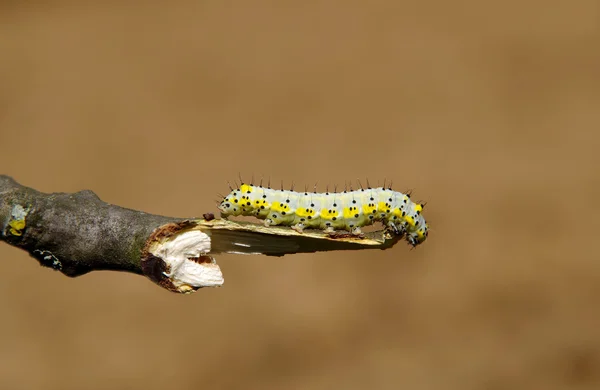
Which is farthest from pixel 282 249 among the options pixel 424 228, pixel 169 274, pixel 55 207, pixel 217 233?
pixel 424 228

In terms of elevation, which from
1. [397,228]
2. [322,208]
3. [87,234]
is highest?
[322,208]

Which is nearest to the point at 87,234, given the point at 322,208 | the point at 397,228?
the point at 322,208

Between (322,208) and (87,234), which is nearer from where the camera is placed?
(87,234)

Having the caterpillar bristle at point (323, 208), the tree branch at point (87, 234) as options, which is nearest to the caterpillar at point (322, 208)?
the caterpillar bristle at point (323, 208)

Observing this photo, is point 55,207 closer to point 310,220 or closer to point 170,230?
point 170,230

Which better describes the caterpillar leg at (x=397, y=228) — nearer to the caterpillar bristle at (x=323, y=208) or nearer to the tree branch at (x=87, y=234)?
the caterpillar bristle at (x=323, y=208)

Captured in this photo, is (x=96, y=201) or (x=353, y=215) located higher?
(x=353, y=215)

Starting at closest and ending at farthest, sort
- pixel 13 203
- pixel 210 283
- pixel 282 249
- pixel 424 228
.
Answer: pixel 13 203 → pixel 210 283 → pixel 282 249 → pixel 424 228

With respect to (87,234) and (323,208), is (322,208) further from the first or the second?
(87,234)

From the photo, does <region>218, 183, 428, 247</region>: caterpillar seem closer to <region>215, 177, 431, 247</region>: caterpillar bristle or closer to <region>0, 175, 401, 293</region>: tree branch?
<region>215, 177, 431, 247</region>: caterpillar bristle
